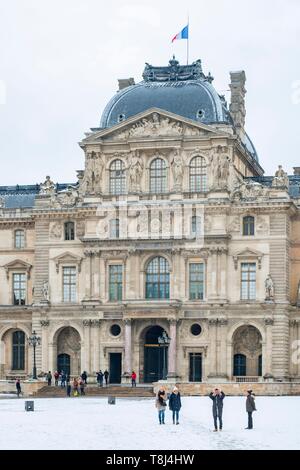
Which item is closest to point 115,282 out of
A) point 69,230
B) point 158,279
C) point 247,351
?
point 158,279

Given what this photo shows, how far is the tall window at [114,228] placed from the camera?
291ft

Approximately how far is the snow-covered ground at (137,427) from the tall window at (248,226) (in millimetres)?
19547

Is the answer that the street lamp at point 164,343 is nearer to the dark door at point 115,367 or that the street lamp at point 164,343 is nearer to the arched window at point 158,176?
the dark door at point 115,367

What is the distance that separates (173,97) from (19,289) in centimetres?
1783

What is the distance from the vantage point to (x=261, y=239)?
3410 inches

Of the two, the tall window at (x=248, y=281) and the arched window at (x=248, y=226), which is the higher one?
the arched window at (x=248, y=226)

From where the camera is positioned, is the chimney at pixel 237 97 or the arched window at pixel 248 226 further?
the chimney at pixel 237 97

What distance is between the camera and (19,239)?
93.9 m

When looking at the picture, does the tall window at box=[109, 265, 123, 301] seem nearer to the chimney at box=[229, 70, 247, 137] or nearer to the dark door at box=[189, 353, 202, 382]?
the dark door at box=[189, 353, 202, 382]

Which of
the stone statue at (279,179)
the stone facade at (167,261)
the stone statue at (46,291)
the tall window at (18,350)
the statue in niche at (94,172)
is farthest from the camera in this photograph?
the tall window at (18,350)

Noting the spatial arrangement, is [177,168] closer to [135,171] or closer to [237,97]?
[135,171]

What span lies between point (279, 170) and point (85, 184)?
1356cm

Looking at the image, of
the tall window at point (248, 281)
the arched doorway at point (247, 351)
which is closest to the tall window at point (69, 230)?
the tall window at point (248, 281)

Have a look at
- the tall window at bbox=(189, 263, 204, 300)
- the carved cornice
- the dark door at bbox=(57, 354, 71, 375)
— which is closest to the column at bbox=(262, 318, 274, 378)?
the tall window at bbox=(189, 263, 204, 300)
